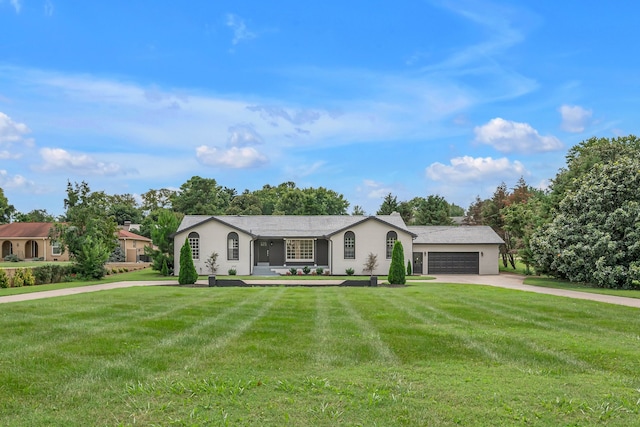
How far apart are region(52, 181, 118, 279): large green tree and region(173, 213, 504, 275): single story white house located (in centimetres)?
575

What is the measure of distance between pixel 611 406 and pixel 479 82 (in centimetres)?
1565

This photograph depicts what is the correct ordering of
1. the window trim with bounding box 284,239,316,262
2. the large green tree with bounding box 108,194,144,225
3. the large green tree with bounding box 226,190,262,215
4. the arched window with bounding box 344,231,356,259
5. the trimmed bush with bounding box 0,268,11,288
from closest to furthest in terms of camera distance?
1. the trimmed bush with bounding box 0,268,11,288
2. the arched window with bounding box 344,231,356,259
3. the window trim with bounding box 284,239,316,262
4. the large green tree with bounding box 108,194,144,225
5. the large green tree with bounding box 226,190,262,215

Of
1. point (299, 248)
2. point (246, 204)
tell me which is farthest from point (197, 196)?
point (299, 248)

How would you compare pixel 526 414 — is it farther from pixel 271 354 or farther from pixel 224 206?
pixel 224 206

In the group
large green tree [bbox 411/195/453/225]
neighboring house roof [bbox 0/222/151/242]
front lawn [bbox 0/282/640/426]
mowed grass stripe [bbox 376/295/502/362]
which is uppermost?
large green tree [bbox 411/195/453/225]

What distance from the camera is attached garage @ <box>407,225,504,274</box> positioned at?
3619 centimetres

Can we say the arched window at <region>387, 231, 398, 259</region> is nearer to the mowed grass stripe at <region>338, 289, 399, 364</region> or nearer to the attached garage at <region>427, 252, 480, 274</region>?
the attached garage at <region>427, 252, 480, 274</region>

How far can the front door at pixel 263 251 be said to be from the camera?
36469mm

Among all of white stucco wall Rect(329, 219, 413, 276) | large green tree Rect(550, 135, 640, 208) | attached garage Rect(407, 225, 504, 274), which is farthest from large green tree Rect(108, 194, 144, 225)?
large green tree Rect(550, 135, 640, 208)

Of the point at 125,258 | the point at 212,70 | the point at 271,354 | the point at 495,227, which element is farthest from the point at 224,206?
the point at 271,354

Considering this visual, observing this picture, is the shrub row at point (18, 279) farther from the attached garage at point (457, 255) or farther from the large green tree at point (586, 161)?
the large green tree at point (586, 161)

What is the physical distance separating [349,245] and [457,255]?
865cm

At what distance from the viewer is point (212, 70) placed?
18000mm

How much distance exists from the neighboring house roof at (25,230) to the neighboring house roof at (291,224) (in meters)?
18.6
